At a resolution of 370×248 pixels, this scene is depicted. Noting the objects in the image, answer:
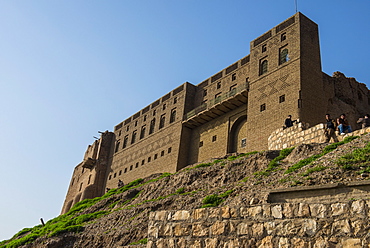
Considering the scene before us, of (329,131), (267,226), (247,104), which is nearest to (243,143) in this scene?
(247,104)

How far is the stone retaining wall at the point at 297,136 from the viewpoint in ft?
49.5

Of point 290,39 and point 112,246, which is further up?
point 290,39

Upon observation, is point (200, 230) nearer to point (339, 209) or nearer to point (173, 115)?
point (339, 209)

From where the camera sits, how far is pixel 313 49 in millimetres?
23219

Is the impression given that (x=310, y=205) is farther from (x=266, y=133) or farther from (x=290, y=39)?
(x=290, y=39)

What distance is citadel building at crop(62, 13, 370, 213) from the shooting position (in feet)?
72.7

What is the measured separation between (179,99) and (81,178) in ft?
66.5

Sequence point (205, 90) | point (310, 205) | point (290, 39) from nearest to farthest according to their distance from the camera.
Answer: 1. point (310, 205)
2. point (290, 39)
3. point (205, 90)

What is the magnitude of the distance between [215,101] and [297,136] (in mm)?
12190

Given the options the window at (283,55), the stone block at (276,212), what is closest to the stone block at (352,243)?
the stone block at (276,212)

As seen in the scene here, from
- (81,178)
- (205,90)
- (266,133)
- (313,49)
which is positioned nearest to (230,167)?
(266,133)

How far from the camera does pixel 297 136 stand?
1641 cm

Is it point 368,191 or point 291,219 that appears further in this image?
point 368,191

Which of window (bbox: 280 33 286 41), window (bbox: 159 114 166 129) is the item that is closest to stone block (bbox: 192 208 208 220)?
window (bbox: 280 33 286 41)
